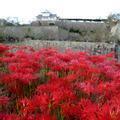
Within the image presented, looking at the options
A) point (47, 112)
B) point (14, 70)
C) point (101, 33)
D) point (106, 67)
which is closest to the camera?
point (47, 112)

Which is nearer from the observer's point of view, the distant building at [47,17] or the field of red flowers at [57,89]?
the field of red flowers at [57,89]

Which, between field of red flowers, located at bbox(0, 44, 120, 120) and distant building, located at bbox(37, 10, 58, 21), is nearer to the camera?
field of red flowers, located at bbox(0, 44, 120, 120)

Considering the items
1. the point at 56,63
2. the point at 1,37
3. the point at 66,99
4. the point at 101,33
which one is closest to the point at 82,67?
the point at 56,63

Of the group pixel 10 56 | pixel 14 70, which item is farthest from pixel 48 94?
pixel 10 56

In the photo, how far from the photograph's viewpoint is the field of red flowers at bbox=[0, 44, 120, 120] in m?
3.24

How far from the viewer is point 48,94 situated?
3516 millimetres

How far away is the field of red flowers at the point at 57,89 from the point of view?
10.6ft

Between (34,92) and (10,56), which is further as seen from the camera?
(10,56)

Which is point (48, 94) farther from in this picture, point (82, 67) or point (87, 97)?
point (82, 67)

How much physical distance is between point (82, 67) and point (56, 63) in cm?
41

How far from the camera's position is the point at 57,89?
354 cm

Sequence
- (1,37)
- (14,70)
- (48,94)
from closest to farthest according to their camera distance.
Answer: (48,94), (14,70), (1,37)

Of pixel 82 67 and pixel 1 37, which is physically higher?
pixel 82 67

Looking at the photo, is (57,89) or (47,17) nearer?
(57,89)
